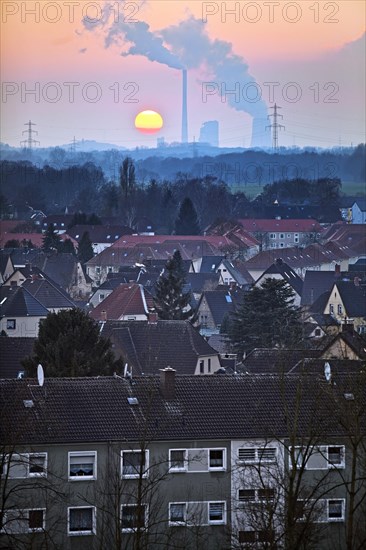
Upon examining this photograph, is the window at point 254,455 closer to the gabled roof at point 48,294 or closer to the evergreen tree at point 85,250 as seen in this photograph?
the gabled roof at point 48,294

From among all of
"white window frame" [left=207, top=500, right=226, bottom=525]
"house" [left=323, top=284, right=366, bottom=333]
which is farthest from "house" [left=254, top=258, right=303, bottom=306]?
"white window frame" [left=207, top=500, right=226, bottom=525]

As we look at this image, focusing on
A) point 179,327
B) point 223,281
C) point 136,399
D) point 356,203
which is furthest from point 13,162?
point 136,399

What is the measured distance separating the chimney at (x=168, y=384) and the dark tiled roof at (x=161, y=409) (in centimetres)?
6

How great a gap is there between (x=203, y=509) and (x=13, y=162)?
83.6 meters

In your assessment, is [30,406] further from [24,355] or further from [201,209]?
[201,209]

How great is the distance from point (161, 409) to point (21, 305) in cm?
2458

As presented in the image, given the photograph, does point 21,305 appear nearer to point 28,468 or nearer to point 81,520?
point 28,468

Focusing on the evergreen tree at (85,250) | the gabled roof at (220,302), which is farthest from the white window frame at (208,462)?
the evergreen tree at (85,250)

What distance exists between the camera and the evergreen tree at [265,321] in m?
36.7

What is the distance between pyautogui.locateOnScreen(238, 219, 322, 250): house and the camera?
9006 centimetres

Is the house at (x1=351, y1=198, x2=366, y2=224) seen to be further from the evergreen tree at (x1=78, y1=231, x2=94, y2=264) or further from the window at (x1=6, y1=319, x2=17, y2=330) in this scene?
the window at (x1=6, y1=319, x2=17, y2=330)

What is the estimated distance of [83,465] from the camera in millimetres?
16266

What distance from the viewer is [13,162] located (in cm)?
9844

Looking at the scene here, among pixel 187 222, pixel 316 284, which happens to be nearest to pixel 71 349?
pixel 316 284
